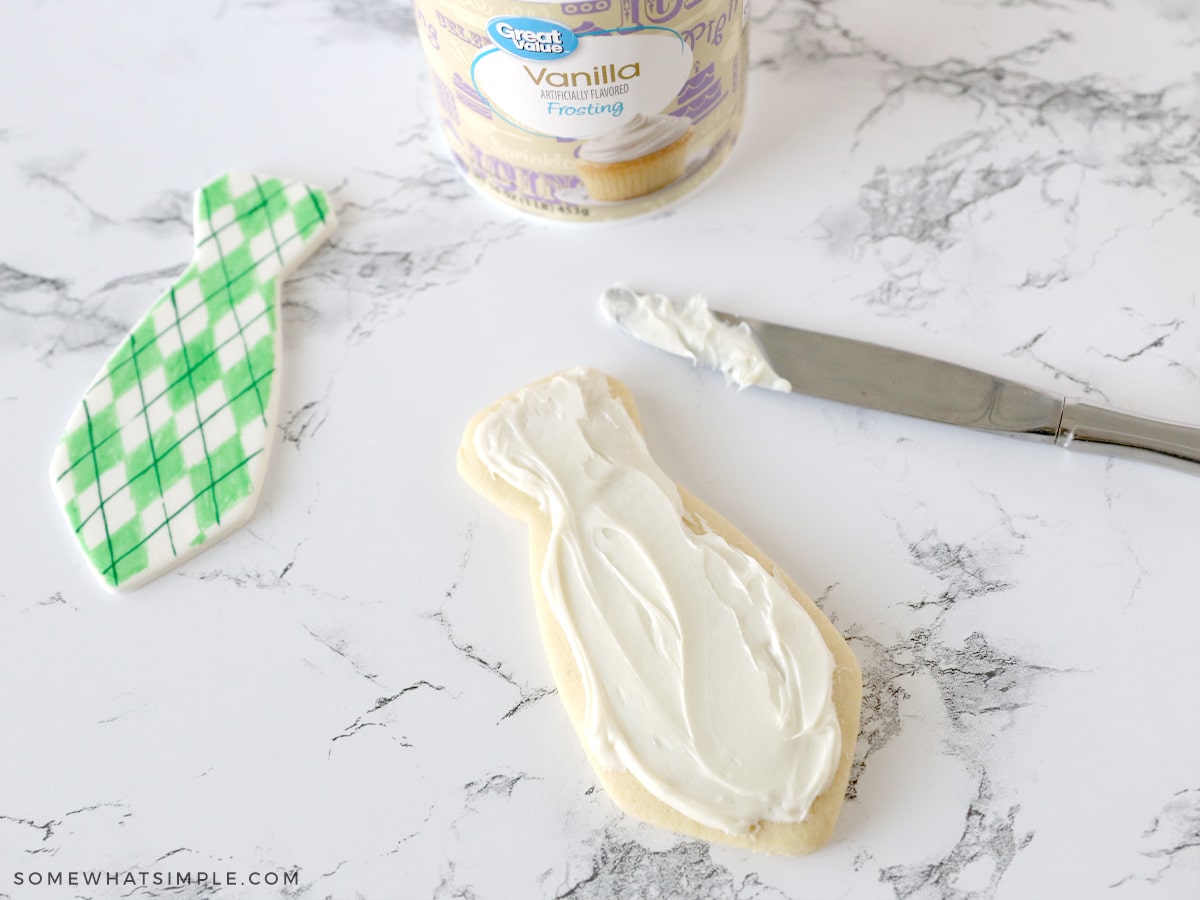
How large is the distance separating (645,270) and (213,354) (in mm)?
367

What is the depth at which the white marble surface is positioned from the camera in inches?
27.8

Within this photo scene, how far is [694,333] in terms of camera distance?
2.77 feet

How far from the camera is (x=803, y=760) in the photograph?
669 mm

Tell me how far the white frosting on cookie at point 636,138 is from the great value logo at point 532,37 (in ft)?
0.28

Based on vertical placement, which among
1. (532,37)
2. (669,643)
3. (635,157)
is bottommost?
(669,643)

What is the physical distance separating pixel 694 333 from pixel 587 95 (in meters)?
0.20

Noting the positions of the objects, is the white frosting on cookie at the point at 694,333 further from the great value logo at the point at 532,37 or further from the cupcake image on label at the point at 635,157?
the great value logo at the point at 532,37

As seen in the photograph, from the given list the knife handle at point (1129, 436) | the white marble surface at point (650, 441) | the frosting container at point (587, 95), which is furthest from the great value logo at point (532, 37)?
the knife handle at point (1129, 436)

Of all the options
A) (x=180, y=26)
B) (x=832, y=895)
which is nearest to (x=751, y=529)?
(x=832, y=895)

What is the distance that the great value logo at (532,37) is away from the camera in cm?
71

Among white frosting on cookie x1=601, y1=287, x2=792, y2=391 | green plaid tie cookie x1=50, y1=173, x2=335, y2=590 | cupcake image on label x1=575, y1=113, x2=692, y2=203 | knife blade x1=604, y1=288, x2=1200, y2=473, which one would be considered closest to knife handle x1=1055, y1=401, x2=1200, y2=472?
knife blade x1=604, y1=288, x2=1200, y2=473

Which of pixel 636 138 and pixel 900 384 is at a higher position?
pixel 636 138

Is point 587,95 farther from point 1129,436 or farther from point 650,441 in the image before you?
point 1129,436

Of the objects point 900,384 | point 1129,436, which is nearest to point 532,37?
point 900,384
